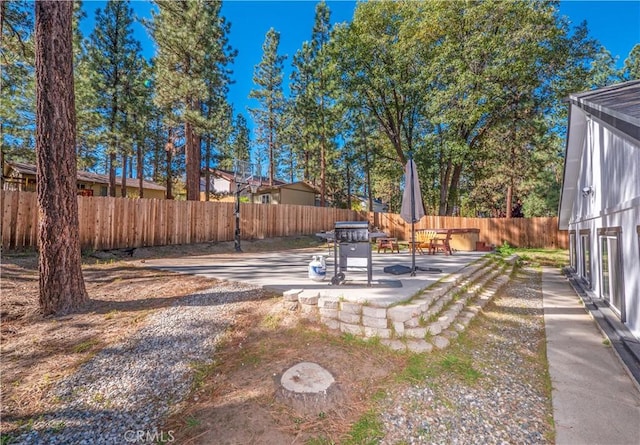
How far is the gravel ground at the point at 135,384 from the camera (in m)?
2.10

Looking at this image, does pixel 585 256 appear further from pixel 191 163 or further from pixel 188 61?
pixel 188 61

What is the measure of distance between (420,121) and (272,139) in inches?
442

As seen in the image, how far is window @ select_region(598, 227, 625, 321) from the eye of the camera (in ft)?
13.2

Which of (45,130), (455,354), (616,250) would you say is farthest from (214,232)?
(616,250)

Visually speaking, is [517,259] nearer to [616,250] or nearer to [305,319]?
[616,250]

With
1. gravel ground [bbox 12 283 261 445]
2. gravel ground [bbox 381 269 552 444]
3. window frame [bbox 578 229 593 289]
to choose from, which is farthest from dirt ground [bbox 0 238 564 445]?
window frame [bbox 578 229 593 289]

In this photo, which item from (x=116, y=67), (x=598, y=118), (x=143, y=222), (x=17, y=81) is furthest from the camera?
(x=116, y=67)

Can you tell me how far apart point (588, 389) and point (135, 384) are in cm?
423

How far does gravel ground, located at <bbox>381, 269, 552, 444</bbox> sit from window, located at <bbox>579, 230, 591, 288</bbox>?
11.9ft

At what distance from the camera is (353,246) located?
169 inches

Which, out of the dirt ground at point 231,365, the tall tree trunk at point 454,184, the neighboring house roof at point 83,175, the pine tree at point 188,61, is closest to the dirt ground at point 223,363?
the dirt ground at point 231,365

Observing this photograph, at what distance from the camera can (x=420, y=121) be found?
1862 centimetres

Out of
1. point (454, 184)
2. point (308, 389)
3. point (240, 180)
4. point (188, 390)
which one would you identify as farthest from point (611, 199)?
point (454, 184)

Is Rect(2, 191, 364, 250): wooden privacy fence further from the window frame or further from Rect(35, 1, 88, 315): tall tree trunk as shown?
the window frame
